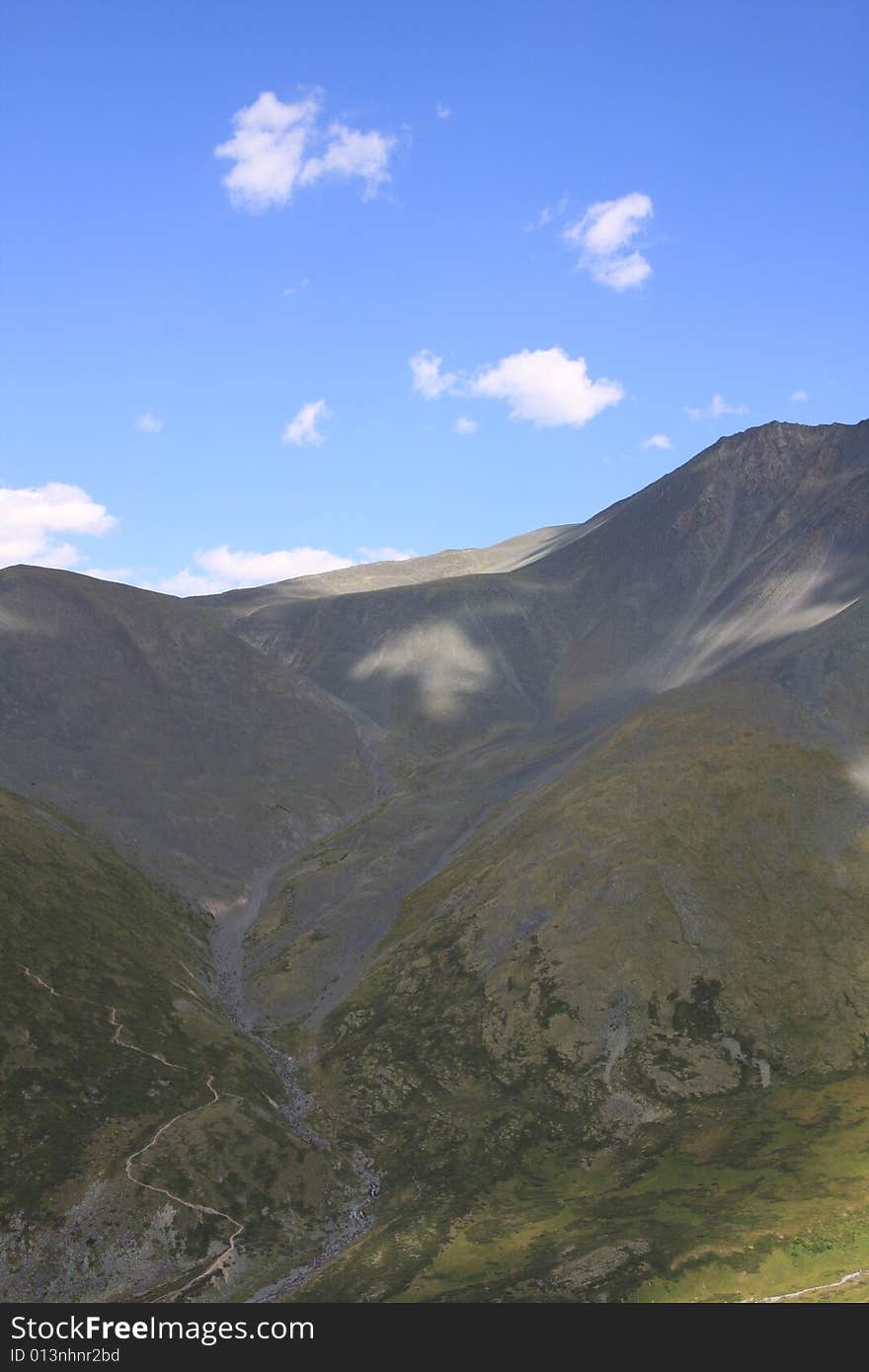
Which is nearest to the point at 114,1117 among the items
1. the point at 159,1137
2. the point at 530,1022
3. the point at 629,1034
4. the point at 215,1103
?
the point at 159,1137

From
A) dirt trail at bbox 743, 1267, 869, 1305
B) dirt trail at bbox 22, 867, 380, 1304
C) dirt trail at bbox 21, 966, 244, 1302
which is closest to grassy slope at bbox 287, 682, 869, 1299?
dirt trail at bbox 743, 1267, 869, 1305

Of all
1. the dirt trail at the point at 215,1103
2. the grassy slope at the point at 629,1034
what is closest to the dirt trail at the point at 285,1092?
the dirt trail at the point at 215,1103

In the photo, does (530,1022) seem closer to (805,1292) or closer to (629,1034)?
(629,1034)

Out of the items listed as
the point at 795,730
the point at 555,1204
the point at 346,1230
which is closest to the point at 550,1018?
the point at 555,1204

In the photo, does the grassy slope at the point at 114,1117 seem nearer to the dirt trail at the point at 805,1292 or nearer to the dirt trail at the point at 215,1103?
the dirt trail at the point at 215,1103

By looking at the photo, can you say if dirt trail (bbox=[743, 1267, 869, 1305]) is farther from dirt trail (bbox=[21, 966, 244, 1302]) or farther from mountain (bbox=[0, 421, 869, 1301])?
dirt trail (bbox=[21, 966, 244, 1302])

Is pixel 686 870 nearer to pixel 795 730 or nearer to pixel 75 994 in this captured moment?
pixel 795 730

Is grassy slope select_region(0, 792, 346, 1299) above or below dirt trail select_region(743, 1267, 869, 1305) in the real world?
above

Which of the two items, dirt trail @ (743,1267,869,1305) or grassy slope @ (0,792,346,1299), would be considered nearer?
dirt trail @ (743,1267,869,1305)
